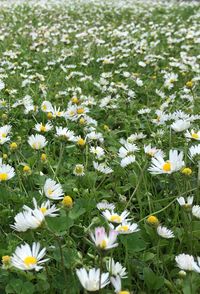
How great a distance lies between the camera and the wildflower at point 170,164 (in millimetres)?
1128

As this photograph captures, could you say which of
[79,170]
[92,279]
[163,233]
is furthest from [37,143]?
[92,279]

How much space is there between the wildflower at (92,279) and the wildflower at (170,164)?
0.38 meters

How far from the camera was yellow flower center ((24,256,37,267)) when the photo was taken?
0.86 meters

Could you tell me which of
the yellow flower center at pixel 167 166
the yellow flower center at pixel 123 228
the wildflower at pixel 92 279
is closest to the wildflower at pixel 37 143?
the yellow flower center at pixel 167 166

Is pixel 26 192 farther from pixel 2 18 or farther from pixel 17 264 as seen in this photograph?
pixel 2 18

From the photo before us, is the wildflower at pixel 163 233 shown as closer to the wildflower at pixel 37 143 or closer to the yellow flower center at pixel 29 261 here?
the yellow flower center at pixel 29 261

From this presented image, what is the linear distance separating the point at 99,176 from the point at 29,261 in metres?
0.69

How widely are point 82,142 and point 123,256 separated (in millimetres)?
422

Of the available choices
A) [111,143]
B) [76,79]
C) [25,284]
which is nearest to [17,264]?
[25,284]

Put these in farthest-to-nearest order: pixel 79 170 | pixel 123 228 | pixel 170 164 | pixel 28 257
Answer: pixel 79 170
pixel 170 164
pixel 123 228
pixel 28 257

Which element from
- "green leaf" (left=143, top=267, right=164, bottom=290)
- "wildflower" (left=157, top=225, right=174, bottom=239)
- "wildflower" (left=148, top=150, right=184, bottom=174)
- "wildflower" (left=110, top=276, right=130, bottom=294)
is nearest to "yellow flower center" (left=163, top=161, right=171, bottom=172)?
"wildflower" (left=148, top=150, right=184, bottom=174)

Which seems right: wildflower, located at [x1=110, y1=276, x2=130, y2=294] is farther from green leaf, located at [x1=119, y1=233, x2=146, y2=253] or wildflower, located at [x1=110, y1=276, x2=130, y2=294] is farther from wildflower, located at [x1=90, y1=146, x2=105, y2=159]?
wildflower, located at [x1=90, y1=146, x2=105, y2=159]

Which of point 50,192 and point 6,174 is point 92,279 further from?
point 6,174

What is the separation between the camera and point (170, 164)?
114 cm
